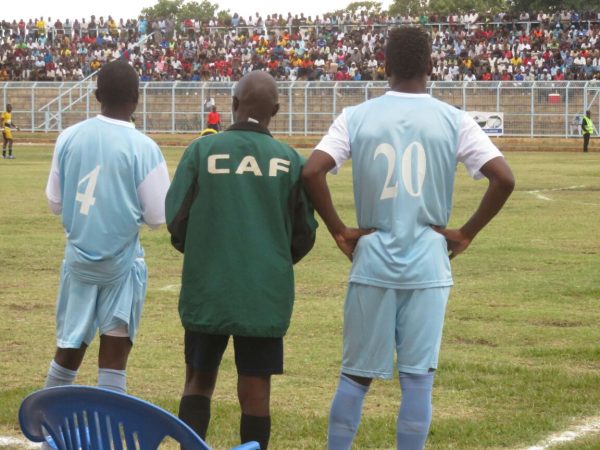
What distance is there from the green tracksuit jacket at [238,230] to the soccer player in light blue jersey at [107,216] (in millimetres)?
621

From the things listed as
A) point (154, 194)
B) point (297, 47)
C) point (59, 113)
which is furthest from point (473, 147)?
point (297, 47)

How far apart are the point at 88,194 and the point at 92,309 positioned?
21.3 inches

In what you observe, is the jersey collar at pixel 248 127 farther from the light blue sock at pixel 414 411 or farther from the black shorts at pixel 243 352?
the light blue sock at pixel 414 411

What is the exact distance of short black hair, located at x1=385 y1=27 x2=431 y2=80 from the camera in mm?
5141

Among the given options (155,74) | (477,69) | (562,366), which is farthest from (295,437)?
(155,74)

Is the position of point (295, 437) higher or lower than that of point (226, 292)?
lower

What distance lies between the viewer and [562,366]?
853 centimetres

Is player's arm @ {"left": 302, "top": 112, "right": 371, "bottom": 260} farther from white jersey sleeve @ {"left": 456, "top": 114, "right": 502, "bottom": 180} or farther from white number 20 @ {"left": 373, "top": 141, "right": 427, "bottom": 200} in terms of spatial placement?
white jersey sleeve @ {"left": 456, "top": 114, "right": 502, "bottom": 180}

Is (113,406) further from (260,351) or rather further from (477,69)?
(477,69)

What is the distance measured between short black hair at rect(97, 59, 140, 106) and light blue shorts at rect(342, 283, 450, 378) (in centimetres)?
152

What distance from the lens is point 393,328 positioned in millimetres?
5094

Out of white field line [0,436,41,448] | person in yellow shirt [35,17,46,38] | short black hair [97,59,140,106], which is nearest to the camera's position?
short black hair [97,59,140,106]

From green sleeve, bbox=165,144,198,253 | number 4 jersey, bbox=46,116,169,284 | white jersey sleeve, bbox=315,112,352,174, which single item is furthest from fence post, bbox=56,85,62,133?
white jersey sleeve, bbox=315,112,352,174

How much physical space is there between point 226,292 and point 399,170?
88 centimetres
